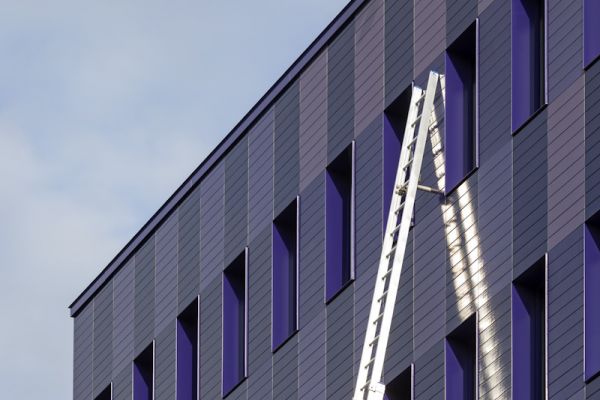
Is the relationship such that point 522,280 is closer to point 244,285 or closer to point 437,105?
point 437,105

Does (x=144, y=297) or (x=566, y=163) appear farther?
(x=144, y=297)

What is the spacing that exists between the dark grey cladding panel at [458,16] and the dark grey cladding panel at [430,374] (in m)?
5.21

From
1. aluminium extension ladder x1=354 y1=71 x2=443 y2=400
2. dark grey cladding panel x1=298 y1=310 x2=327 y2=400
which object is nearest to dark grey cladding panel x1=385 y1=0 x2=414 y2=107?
aluminium extension ladder x1=354 y1=71 x2=443 y2=400

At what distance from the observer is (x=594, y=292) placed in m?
37.3

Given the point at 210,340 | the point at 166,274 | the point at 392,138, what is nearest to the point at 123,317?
the point at 166,274

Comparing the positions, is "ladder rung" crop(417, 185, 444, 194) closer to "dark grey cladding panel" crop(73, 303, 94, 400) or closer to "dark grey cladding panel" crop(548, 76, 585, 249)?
"dark grey cladding panel" crop(548, 76, 585, 249)

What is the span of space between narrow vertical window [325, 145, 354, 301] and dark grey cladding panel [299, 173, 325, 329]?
0.49ft

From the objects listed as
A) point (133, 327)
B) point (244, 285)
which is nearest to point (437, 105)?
point (244, 285)

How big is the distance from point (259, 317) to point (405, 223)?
25.3 ft

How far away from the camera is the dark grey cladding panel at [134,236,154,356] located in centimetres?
5416

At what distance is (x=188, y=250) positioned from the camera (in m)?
52.6

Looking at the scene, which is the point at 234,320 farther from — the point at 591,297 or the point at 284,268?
the point at 591,297

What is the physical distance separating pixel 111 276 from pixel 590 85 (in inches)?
817

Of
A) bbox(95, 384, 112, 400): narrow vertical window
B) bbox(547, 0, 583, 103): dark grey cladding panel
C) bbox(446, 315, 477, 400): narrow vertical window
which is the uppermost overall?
bbox(95, 384, 112, 400): narrow vertical window
